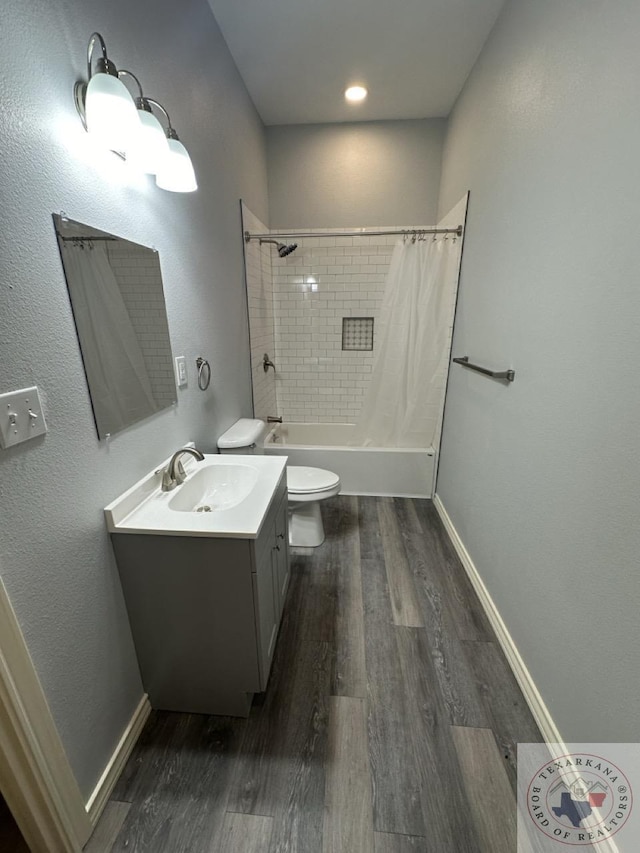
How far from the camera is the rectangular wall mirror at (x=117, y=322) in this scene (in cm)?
92

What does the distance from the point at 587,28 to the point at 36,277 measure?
1.69 meters

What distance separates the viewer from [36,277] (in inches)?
30.9

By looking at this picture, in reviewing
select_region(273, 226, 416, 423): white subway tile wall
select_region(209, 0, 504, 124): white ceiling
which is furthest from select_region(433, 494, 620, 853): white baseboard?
select_region(209, 0, 504, 124): white ceiling

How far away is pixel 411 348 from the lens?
261 cm

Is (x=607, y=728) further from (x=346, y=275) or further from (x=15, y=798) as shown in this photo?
(x=346, y=275)

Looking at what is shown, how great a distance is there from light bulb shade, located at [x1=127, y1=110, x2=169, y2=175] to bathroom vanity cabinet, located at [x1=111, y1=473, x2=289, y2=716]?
113cm

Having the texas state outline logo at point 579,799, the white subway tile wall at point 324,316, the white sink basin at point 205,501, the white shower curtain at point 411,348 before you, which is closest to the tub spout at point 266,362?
the white subway tile wall at point 324,316

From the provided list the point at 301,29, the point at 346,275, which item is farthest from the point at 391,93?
the point at 346,275

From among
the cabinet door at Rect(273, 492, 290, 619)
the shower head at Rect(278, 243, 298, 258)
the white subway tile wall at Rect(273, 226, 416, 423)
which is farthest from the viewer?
the white subway tile wall at Rect(273, 226, 416, 423)

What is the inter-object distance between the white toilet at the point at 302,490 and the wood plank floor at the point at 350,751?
454 millimetres

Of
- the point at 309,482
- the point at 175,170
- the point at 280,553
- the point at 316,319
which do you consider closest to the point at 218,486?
the point at 280,553

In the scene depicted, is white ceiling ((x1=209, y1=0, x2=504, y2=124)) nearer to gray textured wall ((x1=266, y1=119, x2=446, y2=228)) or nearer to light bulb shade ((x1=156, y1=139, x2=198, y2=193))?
gray textured wall ((x1=266, y1=119, x2=446, y2=228))

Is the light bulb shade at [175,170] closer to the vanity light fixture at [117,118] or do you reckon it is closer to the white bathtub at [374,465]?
the vanity light fixture at [117,118]

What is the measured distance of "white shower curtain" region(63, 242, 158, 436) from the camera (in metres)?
0.92
